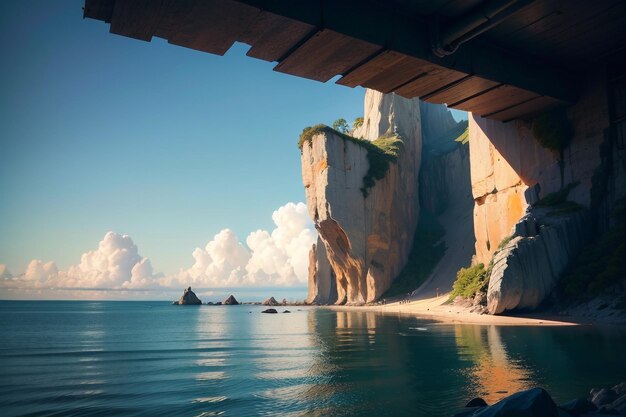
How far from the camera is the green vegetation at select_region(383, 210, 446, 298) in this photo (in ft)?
189

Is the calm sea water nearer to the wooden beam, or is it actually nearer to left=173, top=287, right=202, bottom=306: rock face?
the wooden beam

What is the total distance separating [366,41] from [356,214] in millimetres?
46225

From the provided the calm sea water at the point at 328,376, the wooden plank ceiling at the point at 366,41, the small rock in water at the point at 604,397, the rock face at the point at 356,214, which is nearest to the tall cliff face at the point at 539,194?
the calm sea water at the point at 328,376

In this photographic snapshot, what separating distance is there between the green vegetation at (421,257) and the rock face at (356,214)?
39.1 inches

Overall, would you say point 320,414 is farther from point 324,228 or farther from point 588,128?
point 324,228

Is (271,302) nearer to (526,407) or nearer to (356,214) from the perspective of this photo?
(356,214)

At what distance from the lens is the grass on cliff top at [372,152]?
193 ft

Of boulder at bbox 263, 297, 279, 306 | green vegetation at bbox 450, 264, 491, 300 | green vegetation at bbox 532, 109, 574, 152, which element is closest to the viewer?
green vegetation at bbox 532, 109, 574, 152

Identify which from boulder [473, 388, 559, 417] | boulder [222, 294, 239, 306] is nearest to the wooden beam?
boulder [473, 388, 559, 417]

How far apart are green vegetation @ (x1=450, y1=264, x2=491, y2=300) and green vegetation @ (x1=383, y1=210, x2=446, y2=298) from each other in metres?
22.5

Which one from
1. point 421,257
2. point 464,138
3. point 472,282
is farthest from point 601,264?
point 464,138

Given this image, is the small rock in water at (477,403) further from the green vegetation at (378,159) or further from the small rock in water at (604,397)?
the green vegetation at (378,159)

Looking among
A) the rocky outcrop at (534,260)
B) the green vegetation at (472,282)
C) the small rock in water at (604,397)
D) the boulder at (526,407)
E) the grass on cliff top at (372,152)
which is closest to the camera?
the boulder at (526,407)

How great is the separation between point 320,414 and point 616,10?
16.1m
